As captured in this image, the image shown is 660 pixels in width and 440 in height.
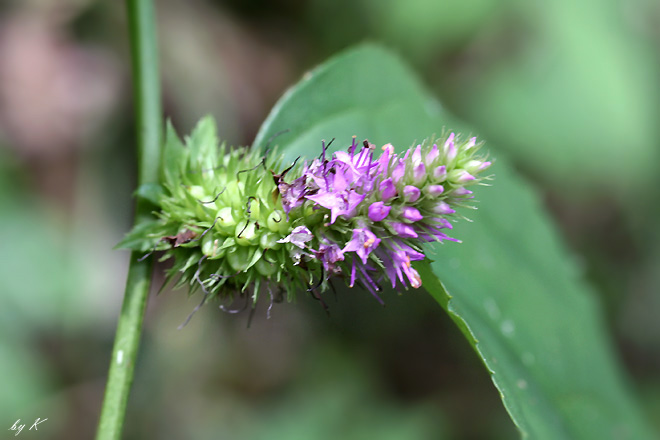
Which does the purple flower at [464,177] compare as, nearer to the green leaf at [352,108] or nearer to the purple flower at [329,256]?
the purple flower at [329,256]

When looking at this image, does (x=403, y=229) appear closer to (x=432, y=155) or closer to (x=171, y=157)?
(x=432, y=155)

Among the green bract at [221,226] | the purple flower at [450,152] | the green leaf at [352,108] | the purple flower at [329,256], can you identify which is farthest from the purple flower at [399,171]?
the green leaf at [352,108]

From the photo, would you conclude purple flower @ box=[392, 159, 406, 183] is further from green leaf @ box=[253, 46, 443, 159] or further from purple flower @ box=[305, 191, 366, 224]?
green leaf @ box=[253, 46, 443, 159]

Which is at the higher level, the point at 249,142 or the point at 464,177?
the point at 464,177

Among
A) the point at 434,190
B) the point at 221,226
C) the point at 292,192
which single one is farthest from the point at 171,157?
the point at 434,190

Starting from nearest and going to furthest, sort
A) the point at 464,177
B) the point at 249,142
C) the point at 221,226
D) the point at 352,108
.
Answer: the point at 464,177, the point at 221,226, the point at 352,108, the point at 249,142

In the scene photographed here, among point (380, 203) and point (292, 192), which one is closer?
point (380, 203)

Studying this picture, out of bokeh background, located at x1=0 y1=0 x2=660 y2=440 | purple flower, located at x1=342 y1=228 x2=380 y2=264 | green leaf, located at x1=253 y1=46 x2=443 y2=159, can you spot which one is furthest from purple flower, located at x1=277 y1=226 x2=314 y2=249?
bokeh background, located at x1=0 y1=0 x2=660 y2=440
